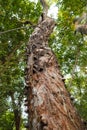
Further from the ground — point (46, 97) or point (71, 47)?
point (71, 47)

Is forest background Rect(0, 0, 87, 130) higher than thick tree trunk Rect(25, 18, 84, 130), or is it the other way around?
forest background Rect(0, 0, 87, 130)

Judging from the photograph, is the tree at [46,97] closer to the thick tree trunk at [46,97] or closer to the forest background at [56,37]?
the thick tree trunk at [46,97]

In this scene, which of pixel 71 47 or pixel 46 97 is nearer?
pixel 46 97

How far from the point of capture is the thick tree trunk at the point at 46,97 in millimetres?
3077

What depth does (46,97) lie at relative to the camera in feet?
11.8

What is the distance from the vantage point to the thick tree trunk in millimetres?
3077

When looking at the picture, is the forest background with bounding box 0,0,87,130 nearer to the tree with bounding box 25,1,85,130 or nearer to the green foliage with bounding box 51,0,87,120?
the green foliage with bounding box 51,0,87,120

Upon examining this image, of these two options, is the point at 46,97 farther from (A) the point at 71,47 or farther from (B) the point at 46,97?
(A) the point at 71,47

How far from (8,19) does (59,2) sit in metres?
2.82

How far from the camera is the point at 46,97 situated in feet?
11.8

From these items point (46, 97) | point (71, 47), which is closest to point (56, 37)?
point (71, 47)

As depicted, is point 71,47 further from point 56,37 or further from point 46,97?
point 46,97

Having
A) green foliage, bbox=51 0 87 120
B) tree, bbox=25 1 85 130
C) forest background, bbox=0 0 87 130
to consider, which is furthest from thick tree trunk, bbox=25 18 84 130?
green foliage, bbox=51 0 87 120

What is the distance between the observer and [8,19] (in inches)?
466
